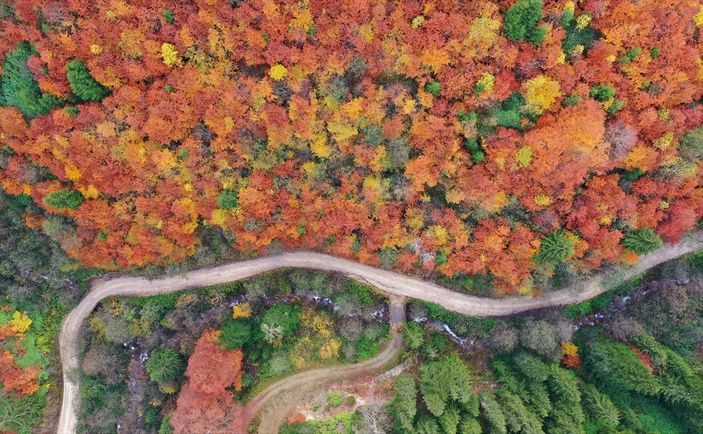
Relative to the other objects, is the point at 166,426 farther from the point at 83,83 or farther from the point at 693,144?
the point at 693,144

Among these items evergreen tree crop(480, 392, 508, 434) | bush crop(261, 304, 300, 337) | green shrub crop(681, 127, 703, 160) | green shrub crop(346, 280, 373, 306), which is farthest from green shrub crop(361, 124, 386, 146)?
green shrub crop(681, 127, 703, 160)

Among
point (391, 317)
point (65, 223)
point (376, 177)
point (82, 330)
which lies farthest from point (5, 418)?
point (376, 177)

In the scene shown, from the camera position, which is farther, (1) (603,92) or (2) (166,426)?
(2) (166,426)

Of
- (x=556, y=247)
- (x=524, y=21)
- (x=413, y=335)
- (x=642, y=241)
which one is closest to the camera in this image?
(x=524, y=21)

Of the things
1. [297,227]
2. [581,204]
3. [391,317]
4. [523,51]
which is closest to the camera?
[523,51]

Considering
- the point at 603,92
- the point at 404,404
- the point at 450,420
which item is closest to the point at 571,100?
the point at 603,92

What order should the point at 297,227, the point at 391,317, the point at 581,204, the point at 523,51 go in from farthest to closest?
the point at 391,317 < the point at 297,227 < the point at 581,204 < the point at 523,51

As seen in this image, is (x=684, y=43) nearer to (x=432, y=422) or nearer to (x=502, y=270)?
(x=502, y=270)
